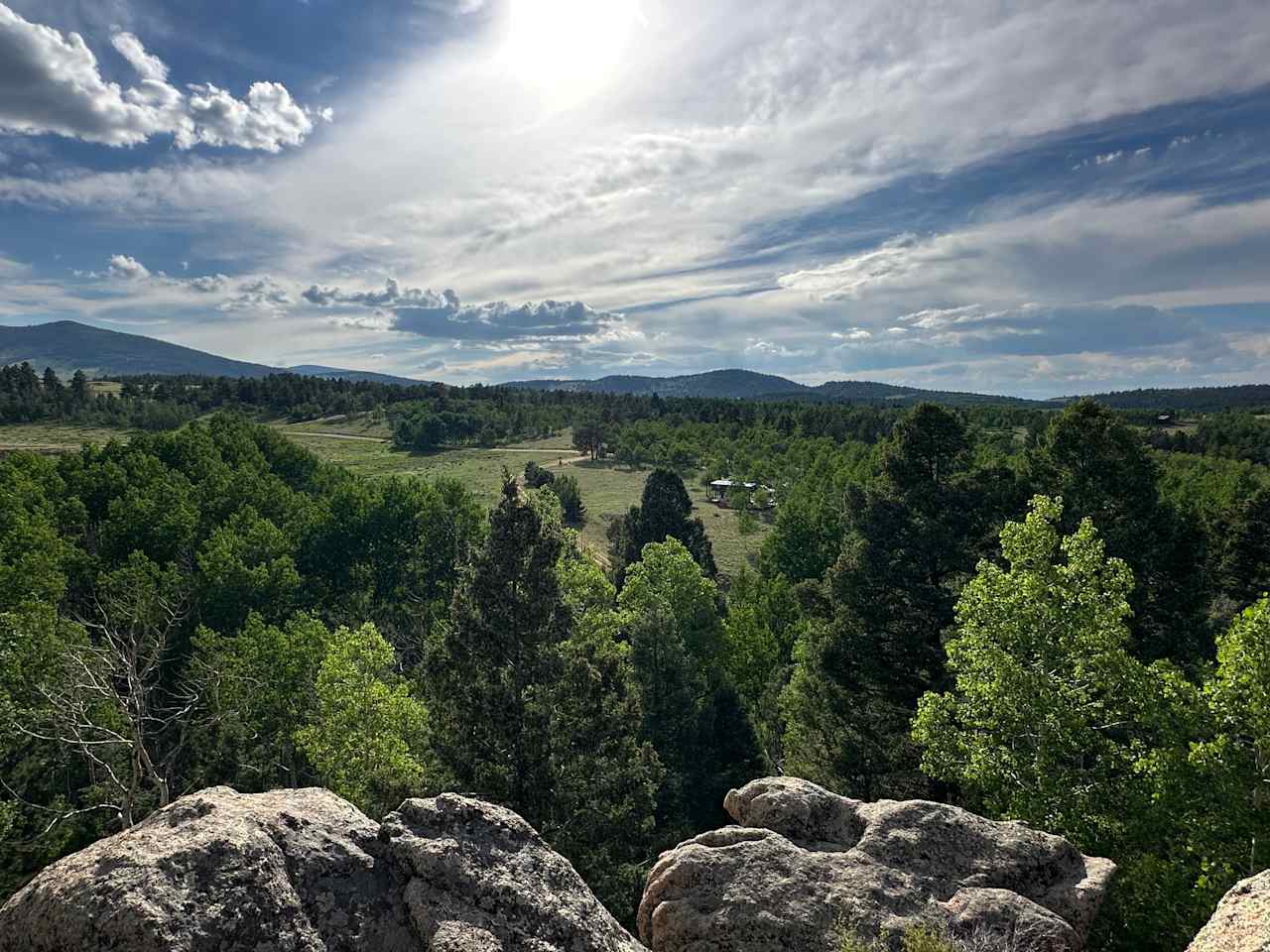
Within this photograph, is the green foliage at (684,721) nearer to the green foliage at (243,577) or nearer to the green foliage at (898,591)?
the green foliage at (898,591)

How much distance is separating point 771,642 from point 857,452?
261ft

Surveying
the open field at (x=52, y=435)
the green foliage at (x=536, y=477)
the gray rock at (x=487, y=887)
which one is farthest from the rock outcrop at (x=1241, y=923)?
the open field at (x=52, y=435)

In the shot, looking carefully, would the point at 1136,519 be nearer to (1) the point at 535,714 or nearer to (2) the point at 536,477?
(1) the point at 535,714

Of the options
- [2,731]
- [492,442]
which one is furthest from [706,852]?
[492,442]

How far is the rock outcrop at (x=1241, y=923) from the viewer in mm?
8148

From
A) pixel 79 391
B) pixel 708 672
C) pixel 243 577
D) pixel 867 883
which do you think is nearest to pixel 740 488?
pixel 708 672

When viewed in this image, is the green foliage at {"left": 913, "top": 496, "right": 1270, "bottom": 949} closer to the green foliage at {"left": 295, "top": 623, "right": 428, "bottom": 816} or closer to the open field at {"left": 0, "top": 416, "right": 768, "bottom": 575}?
the green foliage at {"left": 295, "top": 623, "right": 428, "bottom": 816}

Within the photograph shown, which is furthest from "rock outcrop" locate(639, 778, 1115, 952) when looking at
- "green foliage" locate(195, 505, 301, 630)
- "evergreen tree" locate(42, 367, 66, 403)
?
"evergreen tree" locate(42, 367, 66, 403)

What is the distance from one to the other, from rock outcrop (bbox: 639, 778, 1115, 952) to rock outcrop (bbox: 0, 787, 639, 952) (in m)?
2.28

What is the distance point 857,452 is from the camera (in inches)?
4766

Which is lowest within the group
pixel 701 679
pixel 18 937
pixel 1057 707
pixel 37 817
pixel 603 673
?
pixel 37 817

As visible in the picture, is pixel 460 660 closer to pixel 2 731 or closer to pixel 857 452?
pixel 2 731

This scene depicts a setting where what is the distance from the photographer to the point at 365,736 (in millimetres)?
25938

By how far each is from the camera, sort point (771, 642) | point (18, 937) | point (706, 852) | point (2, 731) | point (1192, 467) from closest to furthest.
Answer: point (18, 937), point (706, 852), point (2, 731), point (771, 642), point (1192, 467)
